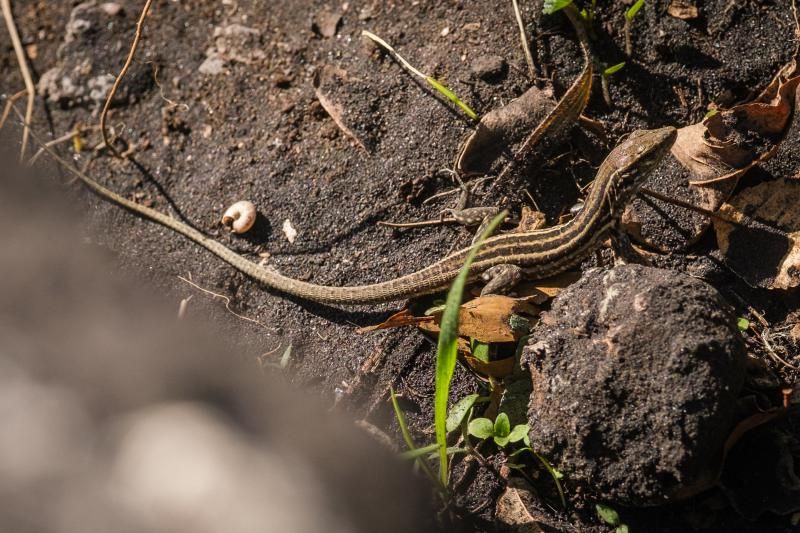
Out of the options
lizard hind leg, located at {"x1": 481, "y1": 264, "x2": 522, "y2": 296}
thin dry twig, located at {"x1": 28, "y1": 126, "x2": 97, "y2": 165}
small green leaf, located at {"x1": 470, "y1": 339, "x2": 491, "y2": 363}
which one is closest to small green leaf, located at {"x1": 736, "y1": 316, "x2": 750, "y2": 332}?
lizard hind leg, located at {"x1": 481, "y1": 264, "x2": 522, "y2": 296}

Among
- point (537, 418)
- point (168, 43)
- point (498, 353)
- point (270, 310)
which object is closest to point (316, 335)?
point (270, 310)

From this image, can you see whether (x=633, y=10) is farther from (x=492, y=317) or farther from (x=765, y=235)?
(x=492, y=317)

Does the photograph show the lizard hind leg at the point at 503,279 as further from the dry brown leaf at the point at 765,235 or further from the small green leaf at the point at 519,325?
the dry brown leaf at the point at 765,235

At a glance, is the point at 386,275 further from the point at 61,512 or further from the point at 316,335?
the point at 61,512

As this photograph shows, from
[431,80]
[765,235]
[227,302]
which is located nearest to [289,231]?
[227,302]

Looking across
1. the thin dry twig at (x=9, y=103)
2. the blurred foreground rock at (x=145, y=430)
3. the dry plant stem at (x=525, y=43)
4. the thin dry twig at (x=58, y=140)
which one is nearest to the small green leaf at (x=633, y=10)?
the dry plant stem at (x=525, y=43)
